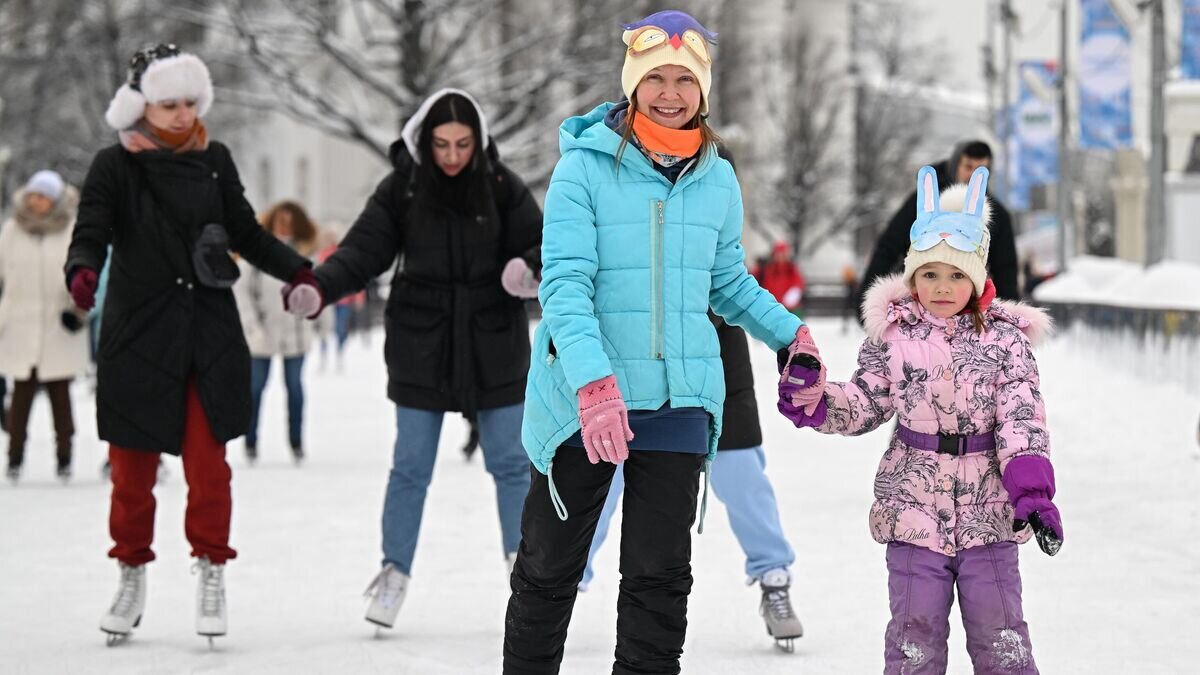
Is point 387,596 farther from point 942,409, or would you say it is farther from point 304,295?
point 942,409

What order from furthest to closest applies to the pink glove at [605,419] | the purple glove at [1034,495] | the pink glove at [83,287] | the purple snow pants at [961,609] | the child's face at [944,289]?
the pink glove at [83,287]
the child's face at [944,289]
the purple snow pants at [961,609]
the purple glove at [1034,495]
the pink glove at [605,419]

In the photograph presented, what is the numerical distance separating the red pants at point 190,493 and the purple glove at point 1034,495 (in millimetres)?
2571

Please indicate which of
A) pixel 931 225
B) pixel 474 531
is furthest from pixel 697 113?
pixel 474 531

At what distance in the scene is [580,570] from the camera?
4.09 meters

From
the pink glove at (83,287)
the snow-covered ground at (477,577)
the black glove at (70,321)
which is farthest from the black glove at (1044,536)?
the black glove at (70,321)

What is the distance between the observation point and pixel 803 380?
399cm

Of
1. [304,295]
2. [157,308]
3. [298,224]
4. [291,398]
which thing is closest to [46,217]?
[291,398]

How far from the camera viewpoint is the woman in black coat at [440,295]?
5.58 m

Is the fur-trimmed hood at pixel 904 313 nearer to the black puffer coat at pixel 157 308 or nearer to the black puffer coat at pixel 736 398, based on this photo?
the black puffer coat at pixel 736 398

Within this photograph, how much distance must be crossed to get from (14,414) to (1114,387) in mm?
9421

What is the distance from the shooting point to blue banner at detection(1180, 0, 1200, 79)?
1908 centimetres

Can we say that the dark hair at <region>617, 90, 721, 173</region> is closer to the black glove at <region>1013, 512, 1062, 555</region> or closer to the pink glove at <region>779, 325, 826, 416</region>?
the pink glove at <region>779, 325, 826, 416</region>

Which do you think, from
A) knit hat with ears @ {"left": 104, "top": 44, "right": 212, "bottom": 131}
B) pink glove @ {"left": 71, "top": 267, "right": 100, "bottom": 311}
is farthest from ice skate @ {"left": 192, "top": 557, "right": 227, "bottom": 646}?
knit hat with ears @ {"left": 104, "top": 44, "right": 212, "bottom": 131}

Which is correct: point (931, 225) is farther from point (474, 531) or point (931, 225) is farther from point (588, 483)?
point (474, 531)
